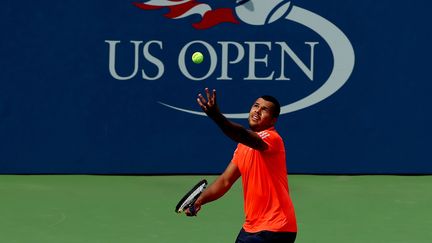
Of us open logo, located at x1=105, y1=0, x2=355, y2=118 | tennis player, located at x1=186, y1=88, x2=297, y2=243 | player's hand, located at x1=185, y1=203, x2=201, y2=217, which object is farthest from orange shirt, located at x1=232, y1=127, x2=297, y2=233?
us open logo, located at x1=105, y1=0, x2=355, y2=118

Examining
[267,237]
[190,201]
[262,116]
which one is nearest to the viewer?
[267,237]

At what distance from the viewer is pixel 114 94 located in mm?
12727

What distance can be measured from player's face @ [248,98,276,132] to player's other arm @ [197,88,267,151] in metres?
0.27

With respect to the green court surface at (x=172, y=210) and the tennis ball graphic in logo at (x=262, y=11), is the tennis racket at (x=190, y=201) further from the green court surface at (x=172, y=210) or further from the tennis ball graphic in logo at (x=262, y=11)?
the tennis ball graphic in logo at (x=262, y=11)

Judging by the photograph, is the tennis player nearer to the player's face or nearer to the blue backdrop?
the player's face

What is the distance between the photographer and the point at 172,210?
424 inches

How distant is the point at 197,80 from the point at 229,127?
6.66m

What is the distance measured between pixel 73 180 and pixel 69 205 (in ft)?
5.35

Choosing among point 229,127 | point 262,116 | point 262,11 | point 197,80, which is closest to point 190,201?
point 262,116

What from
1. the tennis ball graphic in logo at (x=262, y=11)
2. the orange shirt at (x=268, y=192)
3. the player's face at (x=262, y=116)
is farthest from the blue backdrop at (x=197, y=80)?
the orange shirt at (x=268, y=192)

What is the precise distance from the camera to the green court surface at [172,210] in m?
9.54

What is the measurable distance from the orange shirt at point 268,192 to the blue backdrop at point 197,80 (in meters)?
6.09

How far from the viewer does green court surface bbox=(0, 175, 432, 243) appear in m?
9.54

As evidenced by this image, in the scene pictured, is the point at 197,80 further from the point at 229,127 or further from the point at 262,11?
the point at 229,127
